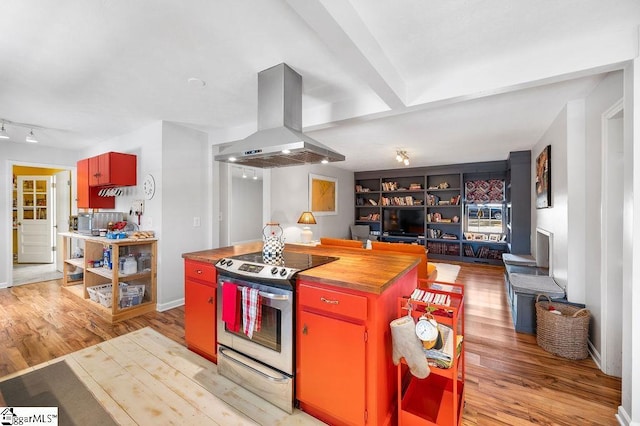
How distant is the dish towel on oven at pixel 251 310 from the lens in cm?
186

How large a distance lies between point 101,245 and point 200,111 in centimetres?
247

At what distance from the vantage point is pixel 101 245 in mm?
3875

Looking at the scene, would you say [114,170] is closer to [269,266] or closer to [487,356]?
[269,266]

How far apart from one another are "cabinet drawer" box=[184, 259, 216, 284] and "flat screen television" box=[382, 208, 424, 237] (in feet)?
19.4

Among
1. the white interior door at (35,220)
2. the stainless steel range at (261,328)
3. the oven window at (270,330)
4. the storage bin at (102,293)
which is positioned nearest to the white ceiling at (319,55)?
the stainless steel range at (261,328)

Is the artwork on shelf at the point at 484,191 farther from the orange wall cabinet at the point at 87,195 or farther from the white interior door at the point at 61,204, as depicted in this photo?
the white interior door at the point at 61,204

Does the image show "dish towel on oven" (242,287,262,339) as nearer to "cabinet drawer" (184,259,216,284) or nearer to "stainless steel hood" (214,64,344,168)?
"cabinet drawer" (184,259,216,284)

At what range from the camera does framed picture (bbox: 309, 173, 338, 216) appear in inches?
232

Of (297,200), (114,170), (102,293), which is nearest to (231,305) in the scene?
(102,293)

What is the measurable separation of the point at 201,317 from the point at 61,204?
5629mm

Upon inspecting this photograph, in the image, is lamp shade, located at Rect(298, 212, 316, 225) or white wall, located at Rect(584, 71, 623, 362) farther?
lamp shade, located at Rect(298, 212, 316, 225)

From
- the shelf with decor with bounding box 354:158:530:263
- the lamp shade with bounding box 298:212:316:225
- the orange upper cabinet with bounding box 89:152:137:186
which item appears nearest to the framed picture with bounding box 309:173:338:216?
the lamp shade with bounding box 298:212:316:225

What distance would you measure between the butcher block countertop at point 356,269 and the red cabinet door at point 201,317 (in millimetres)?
255

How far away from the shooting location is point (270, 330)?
186 cm
